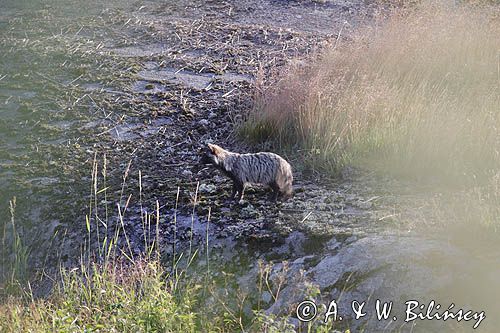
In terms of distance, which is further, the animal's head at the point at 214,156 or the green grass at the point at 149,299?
the animal's head at the point at 214,156

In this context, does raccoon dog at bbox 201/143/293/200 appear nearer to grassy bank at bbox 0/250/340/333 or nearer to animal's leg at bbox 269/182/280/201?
animal's leg at bbox 269/182/280/201

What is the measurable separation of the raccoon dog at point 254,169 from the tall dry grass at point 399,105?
715mm

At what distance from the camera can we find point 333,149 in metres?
7.20

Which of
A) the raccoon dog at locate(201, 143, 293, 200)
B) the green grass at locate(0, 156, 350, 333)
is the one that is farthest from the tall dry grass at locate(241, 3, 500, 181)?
the green grass at locate(0, 156, 350, 333)

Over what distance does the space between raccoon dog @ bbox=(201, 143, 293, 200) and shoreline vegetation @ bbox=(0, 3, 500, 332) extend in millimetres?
699

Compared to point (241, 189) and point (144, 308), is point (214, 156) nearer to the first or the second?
point (241, 189)

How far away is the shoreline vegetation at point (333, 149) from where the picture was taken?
Result: 4909mm

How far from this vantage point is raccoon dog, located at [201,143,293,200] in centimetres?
657

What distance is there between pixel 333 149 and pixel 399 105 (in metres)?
0.91

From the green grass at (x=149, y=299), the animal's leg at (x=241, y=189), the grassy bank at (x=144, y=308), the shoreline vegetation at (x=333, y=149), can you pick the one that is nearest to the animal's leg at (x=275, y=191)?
the animal's leg at (x=241, y=189)

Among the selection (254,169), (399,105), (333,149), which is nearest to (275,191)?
(254,169)

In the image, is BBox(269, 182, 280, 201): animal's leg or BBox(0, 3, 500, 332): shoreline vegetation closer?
BBox(0, 3, 500, 332): shoreline vegetation

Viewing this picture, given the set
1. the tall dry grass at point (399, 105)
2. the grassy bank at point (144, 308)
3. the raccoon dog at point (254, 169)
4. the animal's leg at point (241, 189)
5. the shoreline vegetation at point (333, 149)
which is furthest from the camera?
the tall dry grass at point (399, 105)

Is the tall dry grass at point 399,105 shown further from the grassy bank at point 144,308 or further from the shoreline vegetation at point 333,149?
the grassy bank at point 144,308
